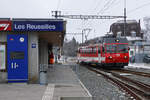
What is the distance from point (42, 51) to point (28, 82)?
1114 centimetres

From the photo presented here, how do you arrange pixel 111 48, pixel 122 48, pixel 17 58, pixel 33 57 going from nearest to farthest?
1. pixel 17 58
2. pixel 33 57
3. pixel 111 48
4. pixel 122 48

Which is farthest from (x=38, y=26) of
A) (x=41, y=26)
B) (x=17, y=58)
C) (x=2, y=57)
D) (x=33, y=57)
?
(x=2, y=57)

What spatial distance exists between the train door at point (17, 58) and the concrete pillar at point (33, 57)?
0.32 meters

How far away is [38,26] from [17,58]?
1886 mm

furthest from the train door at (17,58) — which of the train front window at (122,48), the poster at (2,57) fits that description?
the train front window at (122,48)

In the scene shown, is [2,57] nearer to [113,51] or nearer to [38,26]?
Answer: [38,26]

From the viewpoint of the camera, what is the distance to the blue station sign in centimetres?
1297

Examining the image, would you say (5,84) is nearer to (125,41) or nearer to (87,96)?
(87,96)

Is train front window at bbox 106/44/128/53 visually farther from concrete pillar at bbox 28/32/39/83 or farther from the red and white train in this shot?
concrete pillar at bbox 28/32/39/83

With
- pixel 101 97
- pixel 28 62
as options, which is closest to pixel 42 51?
pixel 28 62

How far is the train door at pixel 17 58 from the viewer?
512 inches

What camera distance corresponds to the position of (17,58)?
515 inches

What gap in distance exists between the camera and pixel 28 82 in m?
13.3

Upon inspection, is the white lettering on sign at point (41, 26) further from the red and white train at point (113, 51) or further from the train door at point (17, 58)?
the red and white train at point (113, 51)
